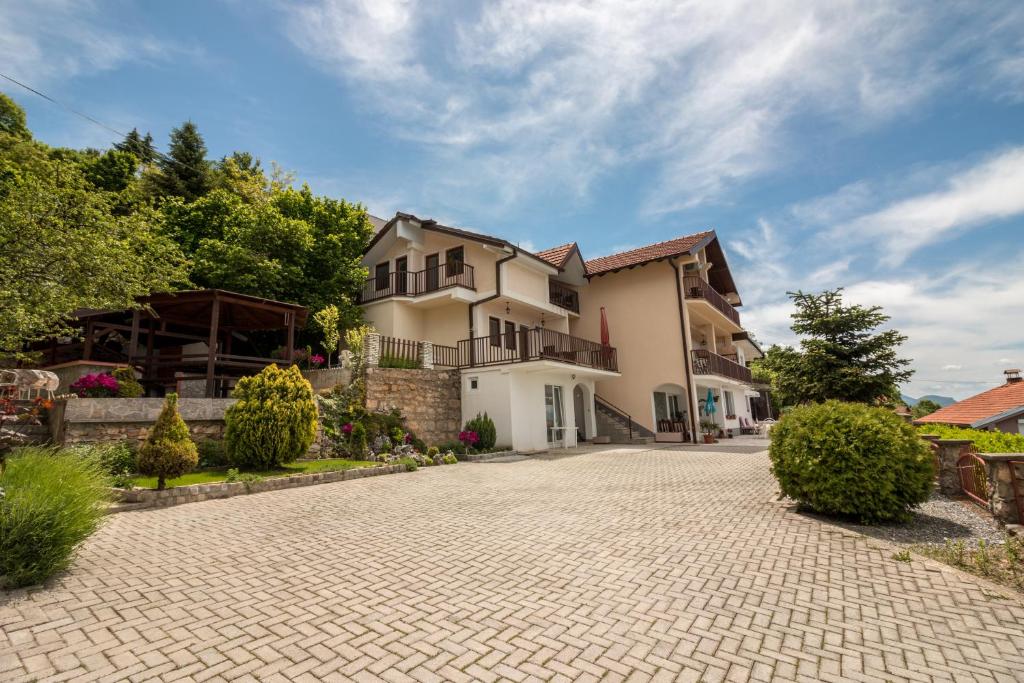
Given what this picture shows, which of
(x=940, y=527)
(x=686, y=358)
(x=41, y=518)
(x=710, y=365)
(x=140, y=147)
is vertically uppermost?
(x=140, y=147)

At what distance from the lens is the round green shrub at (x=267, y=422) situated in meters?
9.47

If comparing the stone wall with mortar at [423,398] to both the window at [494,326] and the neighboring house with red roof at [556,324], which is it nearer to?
the neighboring house with red roof at [556,324]

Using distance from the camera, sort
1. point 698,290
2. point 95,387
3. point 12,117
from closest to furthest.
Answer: point 95,387 → point 698,290 → point 12,117

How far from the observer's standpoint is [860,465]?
6.23 m

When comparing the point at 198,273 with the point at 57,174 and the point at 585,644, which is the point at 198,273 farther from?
the point at 585,644

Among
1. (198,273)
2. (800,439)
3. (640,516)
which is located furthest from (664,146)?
(198,273)

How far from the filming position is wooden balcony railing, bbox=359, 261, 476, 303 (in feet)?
62.0

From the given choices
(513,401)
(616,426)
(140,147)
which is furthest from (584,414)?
(140,147)

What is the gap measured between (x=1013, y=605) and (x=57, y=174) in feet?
51.3

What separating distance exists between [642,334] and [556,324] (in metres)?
4.16

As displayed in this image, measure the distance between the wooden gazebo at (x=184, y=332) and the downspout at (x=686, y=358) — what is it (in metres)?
15.5

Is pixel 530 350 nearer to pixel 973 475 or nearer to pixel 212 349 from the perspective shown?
pixel 212 349

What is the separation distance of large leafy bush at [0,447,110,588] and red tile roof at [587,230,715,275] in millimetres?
19880

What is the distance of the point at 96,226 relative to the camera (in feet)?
29.7
